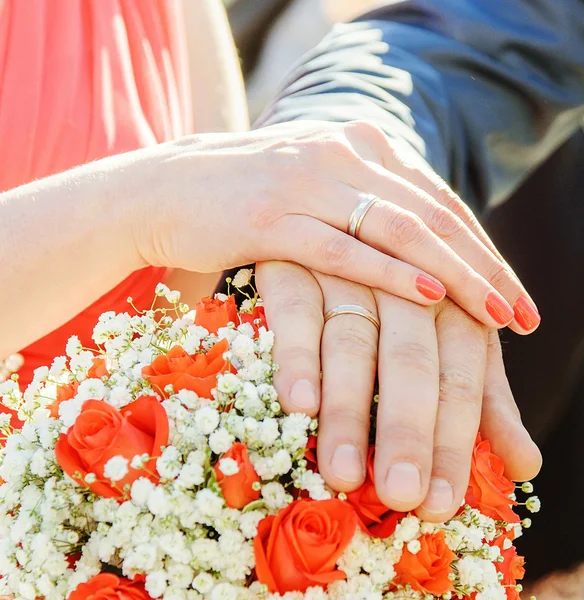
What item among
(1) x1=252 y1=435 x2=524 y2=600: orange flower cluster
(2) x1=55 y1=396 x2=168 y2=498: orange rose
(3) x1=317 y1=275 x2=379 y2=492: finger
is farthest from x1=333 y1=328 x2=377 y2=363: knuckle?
(2) x1=55 y1=396 x2=168 y2=498: orange rose

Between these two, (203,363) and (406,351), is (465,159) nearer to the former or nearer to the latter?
(406,351)

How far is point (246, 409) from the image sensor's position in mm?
608

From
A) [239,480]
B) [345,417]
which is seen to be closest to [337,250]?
[345,417]

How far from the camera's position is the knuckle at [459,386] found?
0.71 m

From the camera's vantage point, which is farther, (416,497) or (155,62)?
(155,62)

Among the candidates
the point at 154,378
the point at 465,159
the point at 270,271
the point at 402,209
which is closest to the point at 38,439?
the point at 154,378

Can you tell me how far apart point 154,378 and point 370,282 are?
282 mm

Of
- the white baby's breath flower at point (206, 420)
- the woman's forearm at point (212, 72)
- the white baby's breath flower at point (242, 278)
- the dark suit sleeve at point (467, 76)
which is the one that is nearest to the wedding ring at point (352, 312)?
the white baby's breath flower at point (242, 278)

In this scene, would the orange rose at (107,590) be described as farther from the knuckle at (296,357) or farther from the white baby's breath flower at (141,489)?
the knuckle at (296,357)

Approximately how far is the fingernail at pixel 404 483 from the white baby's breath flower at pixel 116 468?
0.23 m

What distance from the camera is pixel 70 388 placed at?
2.29ft

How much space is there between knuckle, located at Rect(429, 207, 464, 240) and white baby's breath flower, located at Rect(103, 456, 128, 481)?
476mm

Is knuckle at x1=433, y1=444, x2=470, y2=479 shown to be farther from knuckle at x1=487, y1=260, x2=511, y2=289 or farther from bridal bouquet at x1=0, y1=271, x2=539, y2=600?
knuckle at x1=487, y1=260, x2=511, y2=289

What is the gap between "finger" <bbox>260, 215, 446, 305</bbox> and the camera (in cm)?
77
